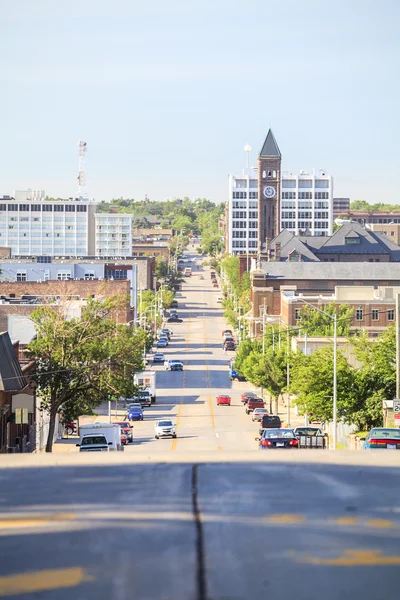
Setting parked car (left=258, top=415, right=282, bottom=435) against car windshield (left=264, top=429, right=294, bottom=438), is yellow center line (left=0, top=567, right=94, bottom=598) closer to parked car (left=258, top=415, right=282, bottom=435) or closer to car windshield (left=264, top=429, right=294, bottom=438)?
car windshield (left=264, top=429, right=294, bottom=438)

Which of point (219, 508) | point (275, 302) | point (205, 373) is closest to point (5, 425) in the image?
point (219, 508)

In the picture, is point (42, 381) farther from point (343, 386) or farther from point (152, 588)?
point (152, 588)

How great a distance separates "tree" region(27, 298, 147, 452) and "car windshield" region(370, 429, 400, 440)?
17989 millimetres

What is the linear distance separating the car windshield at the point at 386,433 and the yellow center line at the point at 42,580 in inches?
852

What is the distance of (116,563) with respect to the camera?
9.21 metres

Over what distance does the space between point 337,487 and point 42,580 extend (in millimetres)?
4363

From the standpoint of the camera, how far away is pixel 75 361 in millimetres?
47969

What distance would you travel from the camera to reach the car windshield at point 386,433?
99.3 feet

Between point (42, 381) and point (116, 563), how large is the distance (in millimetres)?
38376

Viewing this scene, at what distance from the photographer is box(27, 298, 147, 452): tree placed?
47.1 metres

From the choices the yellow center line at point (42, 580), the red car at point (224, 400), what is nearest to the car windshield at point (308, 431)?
the yellow center line at point (42, 580)

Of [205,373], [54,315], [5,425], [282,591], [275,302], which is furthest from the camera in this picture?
[275,302]

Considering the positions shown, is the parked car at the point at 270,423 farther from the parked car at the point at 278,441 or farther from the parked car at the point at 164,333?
the parked car at the point at 164,333

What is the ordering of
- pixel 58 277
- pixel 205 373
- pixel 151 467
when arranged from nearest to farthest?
pixel 151 467 → pixel 205 373 → pixel 58 277
